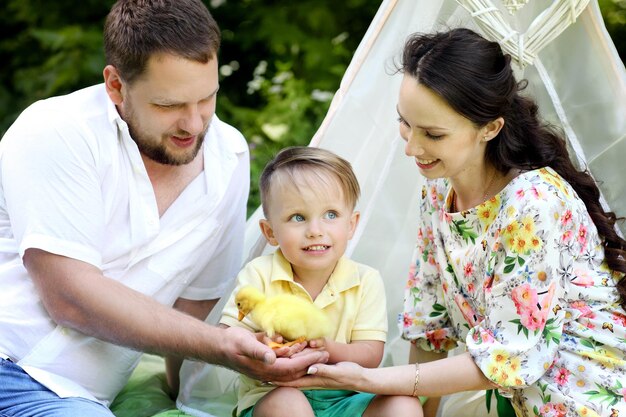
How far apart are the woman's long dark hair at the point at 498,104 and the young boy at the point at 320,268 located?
393mm

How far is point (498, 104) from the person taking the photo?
97.6 inches

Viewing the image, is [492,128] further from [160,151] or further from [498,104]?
[160,151]

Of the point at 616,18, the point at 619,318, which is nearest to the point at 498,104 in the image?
the point at 619,318

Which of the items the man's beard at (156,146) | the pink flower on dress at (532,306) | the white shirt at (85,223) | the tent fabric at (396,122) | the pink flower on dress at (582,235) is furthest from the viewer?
the tent fabric at (396,122)

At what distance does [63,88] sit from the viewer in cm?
580

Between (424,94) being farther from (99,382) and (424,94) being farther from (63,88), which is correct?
(63,88)

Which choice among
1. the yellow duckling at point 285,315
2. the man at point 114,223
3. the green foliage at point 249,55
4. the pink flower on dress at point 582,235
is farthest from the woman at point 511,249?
the green foliage at point 249,55

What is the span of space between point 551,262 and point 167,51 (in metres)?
1.16

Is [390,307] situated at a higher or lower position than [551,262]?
lower

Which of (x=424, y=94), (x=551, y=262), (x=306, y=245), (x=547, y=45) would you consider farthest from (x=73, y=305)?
(x=547, y=45)

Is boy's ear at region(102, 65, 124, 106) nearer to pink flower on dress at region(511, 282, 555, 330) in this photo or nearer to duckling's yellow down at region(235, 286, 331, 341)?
duckling's yellow down at region(235, 286, 331, 341)

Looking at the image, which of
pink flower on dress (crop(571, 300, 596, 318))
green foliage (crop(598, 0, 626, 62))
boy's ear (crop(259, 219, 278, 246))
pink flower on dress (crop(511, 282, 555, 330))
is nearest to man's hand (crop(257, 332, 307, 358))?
boy's ear (crop(259, 219, 278, 246))

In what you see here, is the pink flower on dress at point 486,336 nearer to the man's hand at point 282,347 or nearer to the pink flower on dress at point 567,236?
the pink flower on dress at point 567,236

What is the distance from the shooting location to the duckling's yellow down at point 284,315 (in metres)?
2.47
